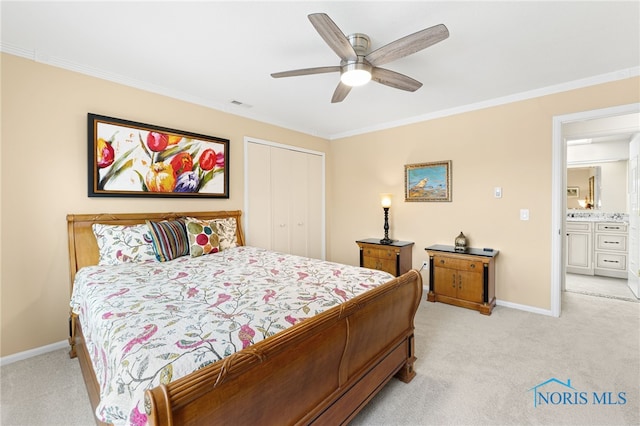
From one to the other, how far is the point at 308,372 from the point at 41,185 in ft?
9.14

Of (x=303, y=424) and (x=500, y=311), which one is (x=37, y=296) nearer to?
(x=303, y=424)

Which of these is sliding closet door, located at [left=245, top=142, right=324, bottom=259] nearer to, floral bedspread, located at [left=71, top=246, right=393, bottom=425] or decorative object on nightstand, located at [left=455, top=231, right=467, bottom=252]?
floral bedspread, located at [left=71, top=246, right=393, bottom=425]

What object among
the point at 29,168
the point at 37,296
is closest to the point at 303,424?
the point at 37,296

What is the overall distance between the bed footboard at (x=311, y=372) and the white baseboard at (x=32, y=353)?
260 centimetres

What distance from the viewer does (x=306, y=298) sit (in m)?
1.63

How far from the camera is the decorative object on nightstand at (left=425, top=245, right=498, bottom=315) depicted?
3.30 meters

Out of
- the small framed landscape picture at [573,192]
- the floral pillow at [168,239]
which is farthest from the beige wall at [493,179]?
the small framed landscape picture at [573,192]

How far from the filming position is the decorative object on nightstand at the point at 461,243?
3.60 meters

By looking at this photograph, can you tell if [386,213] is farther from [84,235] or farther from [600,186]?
[600,186]

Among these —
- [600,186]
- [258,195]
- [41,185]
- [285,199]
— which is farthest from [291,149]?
[600,186]

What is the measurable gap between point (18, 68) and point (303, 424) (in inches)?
133

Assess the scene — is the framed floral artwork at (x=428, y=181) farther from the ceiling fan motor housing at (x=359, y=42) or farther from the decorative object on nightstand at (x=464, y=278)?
the ceiling fan motor housing at (x=359, y=42)

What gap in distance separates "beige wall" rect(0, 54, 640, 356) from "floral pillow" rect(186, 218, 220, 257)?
1.52 ft

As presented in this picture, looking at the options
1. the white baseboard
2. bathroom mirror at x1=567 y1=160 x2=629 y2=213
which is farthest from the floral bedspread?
→ bathroom mirror at x1=567 y1=160 x2=629 y2=213
